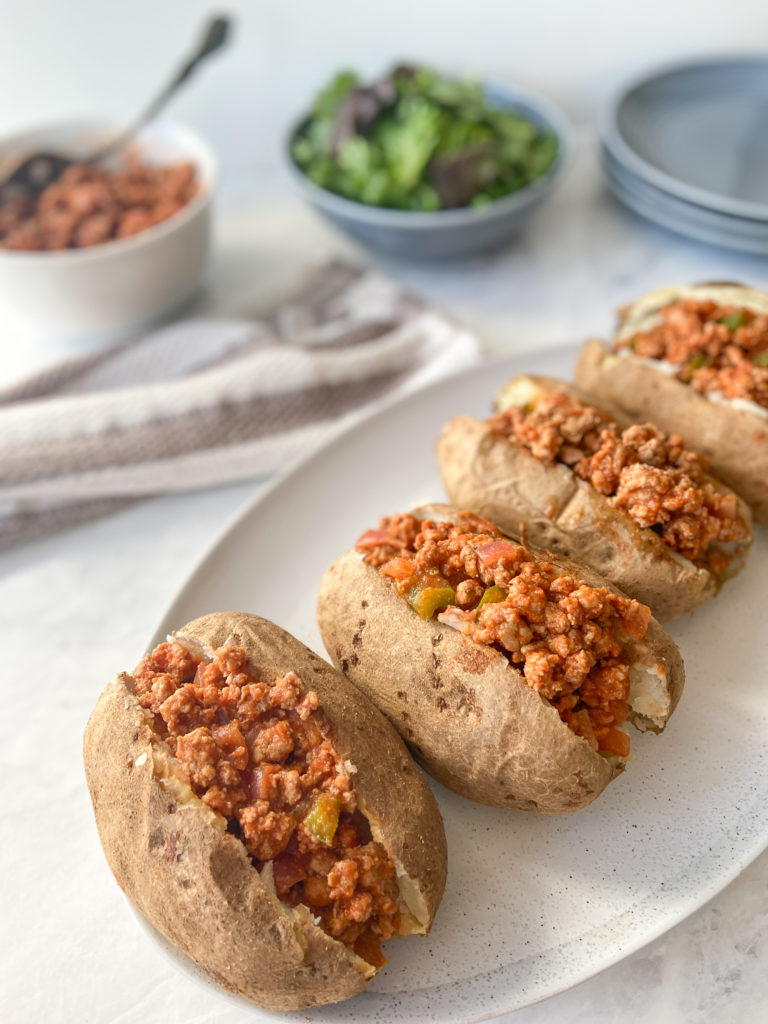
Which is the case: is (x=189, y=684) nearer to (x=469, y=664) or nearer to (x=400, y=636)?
(x=400, y=636)

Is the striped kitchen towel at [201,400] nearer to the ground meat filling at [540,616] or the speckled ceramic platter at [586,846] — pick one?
the speckled ceramic platter at [586,846]

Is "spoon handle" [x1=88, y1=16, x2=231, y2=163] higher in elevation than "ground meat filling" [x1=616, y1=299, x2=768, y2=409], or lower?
higher

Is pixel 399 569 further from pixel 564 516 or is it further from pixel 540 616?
pixel 564 516

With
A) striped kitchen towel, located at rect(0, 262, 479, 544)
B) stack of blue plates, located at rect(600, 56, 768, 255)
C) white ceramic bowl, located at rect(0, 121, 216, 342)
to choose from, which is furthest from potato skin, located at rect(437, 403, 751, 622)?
stack of blue plates, located at rect(600, 56, 768, 255)

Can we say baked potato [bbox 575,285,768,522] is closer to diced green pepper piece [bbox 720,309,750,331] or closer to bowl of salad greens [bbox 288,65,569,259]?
diced green pepper piece [bbox 720,309,750,331]

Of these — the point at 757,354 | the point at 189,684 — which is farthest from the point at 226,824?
the point at 757,354

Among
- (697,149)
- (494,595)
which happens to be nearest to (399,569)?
(494,595)
